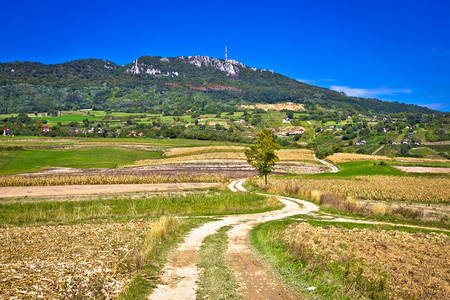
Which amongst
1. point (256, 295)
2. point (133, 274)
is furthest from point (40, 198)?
point (256, 295)

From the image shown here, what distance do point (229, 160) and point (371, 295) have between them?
277 feet

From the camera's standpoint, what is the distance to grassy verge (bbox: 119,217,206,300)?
11195 mm

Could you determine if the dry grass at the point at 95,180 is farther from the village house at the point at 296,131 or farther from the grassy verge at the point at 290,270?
the village house at the point at 296,131

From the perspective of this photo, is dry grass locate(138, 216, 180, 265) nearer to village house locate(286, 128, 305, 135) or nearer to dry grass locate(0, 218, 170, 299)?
dry grass locate(0, 218, 170, 299)

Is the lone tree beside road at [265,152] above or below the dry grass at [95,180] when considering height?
above

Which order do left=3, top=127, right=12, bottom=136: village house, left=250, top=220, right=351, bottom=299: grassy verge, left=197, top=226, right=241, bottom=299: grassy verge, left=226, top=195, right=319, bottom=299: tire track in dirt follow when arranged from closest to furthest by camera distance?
left=197, top=226, right=241, bottom=299: grassy verge
left=226, top=195, right=319, bottom=299: tire track in dirt
left=250, top=220, right=351, bottom=299: grassy verge
left=3, top=127, right=12, bottom=136: village house

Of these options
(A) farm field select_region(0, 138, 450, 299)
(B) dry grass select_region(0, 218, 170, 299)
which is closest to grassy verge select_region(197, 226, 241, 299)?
(A) farm field select_region(0, 138, 450, 299)

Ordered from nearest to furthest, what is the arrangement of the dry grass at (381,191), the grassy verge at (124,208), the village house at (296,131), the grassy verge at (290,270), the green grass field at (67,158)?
the grassy verge at (290,270), the grassy verge at (124,208), the dry grass at (381,191), the green grass field at (67,158), the village house at (296,131)

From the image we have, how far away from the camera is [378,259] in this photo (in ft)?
47.9

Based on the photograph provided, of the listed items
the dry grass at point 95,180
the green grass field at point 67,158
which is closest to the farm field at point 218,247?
the dry grass at point 95,180

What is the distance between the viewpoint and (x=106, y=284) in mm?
11227

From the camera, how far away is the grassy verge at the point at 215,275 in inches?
446

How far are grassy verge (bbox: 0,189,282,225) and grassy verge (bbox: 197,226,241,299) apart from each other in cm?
1213

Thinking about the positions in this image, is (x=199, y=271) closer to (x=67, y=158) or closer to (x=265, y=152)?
(x=265, y=152)
